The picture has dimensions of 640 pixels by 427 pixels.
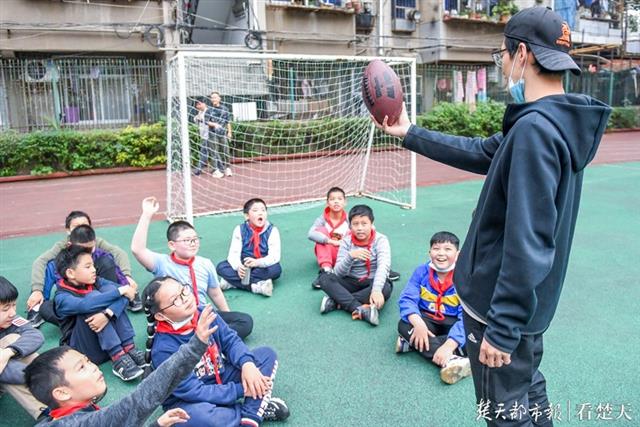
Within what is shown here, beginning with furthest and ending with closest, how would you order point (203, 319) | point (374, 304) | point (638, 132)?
point (638, 132) < point (374, 304) < point (203, 319)

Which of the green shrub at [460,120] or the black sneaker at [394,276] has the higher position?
the green shrub at [460,120]

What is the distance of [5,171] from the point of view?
1066 centimetres

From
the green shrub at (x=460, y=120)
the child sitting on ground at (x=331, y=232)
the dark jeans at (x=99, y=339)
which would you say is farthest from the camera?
the green shrub at (x=460, y=120)

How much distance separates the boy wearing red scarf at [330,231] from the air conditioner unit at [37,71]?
10.7m

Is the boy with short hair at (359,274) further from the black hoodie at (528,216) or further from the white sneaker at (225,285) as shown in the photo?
the black hoodie at (528,216)

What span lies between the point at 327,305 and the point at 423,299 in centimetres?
82

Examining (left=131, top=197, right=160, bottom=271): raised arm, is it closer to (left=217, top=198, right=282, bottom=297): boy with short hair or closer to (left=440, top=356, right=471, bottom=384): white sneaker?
(left=217, top=198, right=282, bottom=297): boy with short hair

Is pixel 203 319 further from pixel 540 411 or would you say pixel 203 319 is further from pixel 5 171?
pixel 5 171

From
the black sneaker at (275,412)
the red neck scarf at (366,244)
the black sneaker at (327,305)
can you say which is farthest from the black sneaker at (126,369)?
the red neck scarf at (366,244)

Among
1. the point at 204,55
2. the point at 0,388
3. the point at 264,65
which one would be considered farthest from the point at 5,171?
the point at 0,388

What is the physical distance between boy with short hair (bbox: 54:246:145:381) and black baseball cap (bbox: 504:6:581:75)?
8.19 feet

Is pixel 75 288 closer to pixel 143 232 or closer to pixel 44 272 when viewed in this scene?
pixel 143 232

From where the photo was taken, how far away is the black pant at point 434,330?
307 cm

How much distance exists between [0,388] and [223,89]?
350 inches
